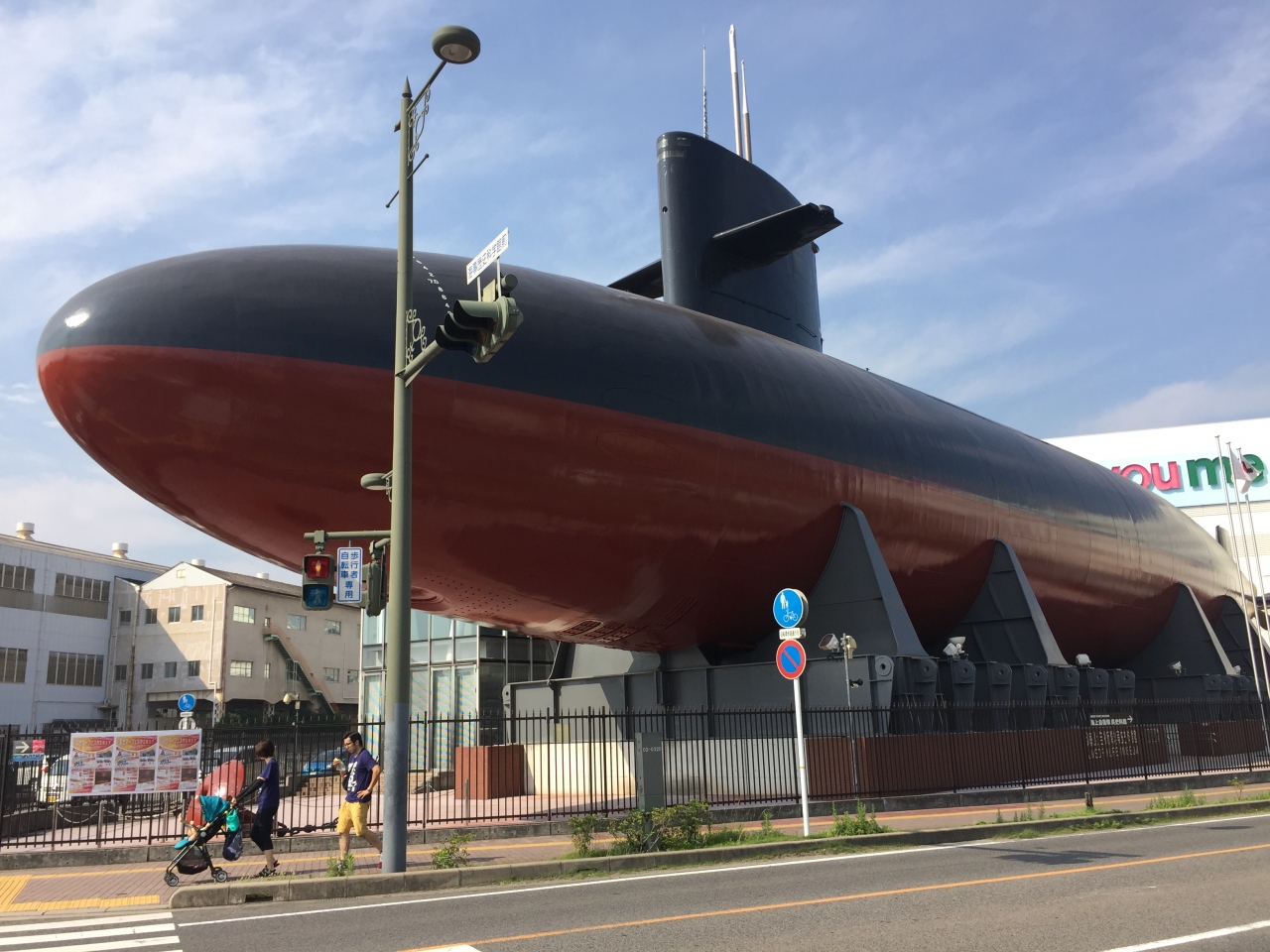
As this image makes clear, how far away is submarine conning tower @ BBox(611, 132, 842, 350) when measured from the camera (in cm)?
2081

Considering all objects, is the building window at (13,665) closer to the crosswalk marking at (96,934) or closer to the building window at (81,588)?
the building window at (81,588)

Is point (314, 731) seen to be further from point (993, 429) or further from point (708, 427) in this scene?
point (993, 429)

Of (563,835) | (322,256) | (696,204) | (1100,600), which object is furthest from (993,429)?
(322,256)

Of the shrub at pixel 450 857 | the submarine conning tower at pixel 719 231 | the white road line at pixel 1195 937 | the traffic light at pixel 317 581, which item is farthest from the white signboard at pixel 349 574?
the submarine conning tower at pixel 719 231

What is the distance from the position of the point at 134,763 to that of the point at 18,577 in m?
45.2

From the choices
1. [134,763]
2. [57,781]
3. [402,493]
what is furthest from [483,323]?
[57,781]

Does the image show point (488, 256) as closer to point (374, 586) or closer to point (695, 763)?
point (374, 586)

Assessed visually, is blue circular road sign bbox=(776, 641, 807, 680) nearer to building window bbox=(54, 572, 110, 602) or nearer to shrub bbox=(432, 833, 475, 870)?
shrub bbox=(432, 833, 475, 870)

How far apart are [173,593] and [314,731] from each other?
156 ft

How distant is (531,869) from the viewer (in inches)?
428

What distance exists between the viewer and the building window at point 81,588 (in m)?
55.7

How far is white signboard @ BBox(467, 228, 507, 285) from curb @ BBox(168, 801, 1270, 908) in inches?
231

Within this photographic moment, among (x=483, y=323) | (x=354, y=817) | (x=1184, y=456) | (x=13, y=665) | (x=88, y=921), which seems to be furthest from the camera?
(x=1184, y=456)

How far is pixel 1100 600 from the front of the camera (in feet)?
91.3
